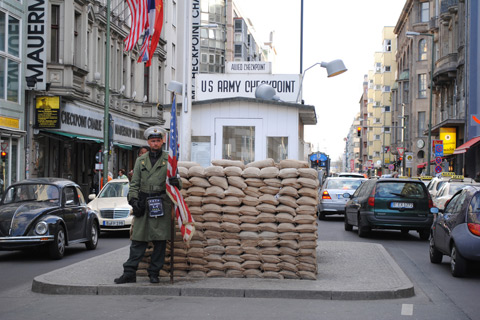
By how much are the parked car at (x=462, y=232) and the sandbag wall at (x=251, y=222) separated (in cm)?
272

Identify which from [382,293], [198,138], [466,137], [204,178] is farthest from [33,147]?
[466,137]

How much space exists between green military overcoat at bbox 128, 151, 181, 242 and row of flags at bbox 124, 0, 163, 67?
9.61 m

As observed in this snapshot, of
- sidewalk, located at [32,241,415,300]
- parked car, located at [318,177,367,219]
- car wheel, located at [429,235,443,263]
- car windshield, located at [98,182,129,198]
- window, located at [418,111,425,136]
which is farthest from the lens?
window, located at [418,111,425,136]

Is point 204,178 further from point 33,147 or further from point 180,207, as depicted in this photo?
point 33,147

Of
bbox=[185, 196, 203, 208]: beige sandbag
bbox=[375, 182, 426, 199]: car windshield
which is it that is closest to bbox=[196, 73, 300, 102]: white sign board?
bbox=[375, 182, 426, 199]: car windshield

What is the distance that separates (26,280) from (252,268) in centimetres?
349

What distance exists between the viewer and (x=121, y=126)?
40219 millimetres

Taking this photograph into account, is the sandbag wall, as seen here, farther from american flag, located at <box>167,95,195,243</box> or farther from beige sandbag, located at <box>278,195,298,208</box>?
american flag, located at <box>167,95,195,243</box>

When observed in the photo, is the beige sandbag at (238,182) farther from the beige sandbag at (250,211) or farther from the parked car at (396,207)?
the parked car at (396,207)

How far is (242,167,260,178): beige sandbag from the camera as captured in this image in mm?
10117

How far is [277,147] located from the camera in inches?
524

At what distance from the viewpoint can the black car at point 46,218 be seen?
44.2 feet

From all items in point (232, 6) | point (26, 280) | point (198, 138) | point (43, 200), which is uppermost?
point (232, 6)

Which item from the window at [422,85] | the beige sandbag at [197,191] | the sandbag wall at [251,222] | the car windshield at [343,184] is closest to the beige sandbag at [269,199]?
the sandbag wall at [251,222]
